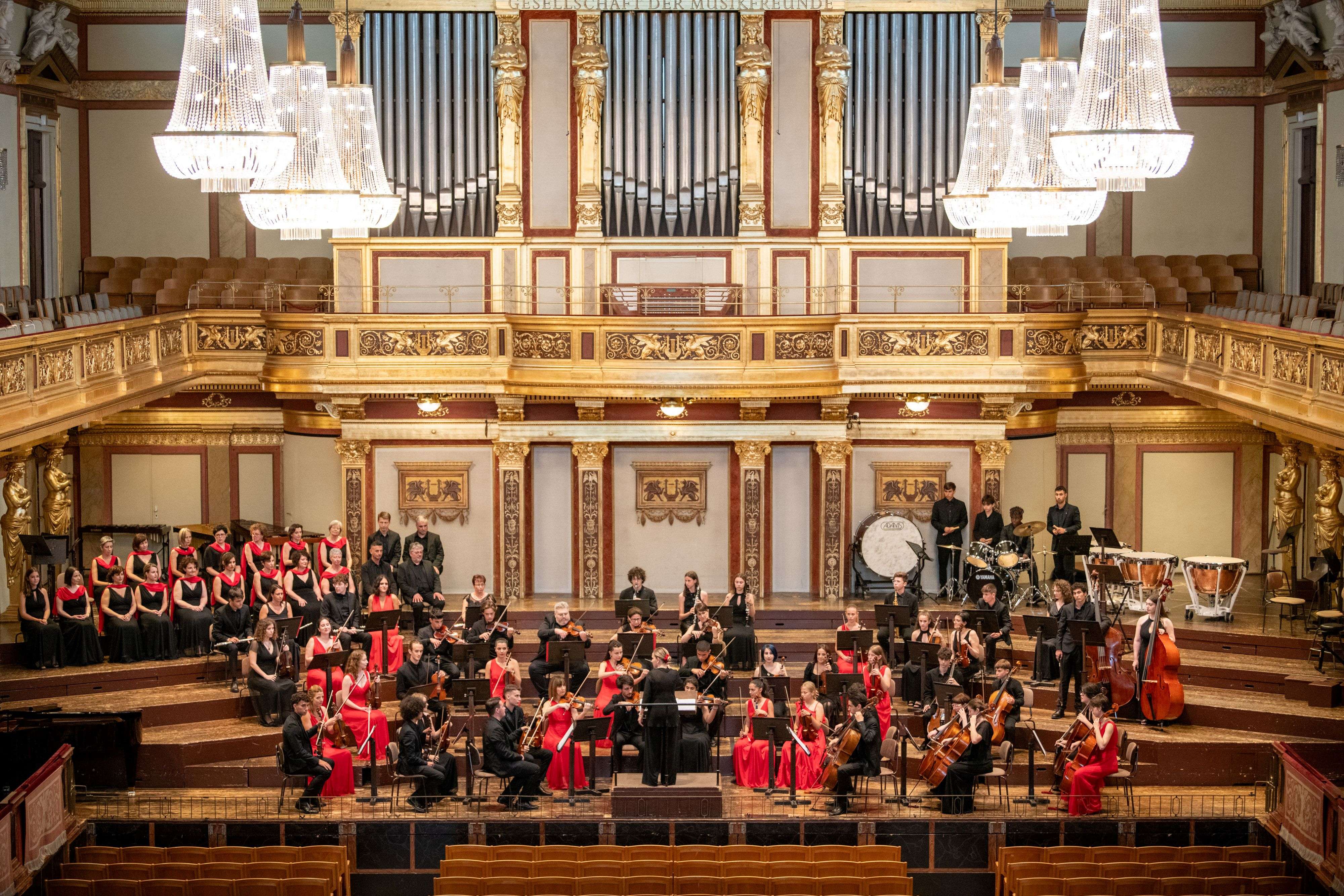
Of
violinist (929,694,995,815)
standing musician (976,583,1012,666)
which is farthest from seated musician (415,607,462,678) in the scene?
standing musician (976,583,1012,666)

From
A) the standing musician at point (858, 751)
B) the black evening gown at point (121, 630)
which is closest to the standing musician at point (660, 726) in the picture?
the standing musician at point (858, 751)

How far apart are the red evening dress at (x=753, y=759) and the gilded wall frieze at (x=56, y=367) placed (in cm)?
644

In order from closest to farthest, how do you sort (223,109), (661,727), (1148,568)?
(223,109)
(661,727)
(1148,568)

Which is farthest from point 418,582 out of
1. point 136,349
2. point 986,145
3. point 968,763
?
point 986,145

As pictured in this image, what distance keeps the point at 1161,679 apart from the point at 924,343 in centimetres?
457

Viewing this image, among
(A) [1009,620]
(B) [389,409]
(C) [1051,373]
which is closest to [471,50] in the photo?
(B) [389,409]

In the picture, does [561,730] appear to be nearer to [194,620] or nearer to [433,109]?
[194,620]

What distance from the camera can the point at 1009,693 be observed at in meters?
12.4

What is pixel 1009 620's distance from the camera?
14891mm

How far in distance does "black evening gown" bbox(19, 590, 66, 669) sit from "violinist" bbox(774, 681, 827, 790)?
6471 mm

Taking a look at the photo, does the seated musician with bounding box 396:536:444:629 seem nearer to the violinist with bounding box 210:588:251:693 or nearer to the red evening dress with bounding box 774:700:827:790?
the violinist with bounding box 210:588:251:693

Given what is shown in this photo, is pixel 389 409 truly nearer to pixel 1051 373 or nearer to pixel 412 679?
pixel 412 679

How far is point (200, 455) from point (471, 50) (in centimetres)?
561

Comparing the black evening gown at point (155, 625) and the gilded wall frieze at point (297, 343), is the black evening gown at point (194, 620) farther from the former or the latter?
the gilded wall frieze at point (297, 343)
